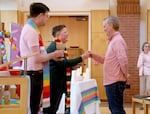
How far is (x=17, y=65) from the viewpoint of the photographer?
158 inches

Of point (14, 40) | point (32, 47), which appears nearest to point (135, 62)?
point (14, 40)

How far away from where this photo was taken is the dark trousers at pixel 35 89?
2717mm

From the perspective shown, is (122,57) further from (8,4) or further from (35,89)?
(8,4)

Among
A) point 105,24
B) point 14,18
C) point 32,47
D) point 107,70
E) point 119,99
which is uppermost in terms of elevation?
point 14,18

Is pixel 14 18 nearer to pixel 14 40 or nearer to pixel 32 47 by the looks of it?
pixel 14 40

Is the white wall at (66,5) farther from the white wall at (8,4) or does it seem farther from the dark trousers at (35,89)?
the dark trousers at (35,89)

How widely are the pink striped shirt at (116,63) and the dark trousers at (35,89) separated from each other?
34.2 inches

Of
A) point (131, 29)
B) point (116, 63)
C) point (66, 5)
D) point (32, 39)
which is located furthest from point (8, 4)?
point (32, 39)

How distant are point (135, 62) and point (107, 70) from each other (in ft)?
16.3

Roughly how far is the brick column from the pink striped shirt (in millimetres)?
4863

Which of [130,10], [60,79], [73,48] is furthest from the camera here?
[73,48]

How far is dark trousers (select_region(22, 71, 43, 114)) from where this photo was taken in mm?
2717

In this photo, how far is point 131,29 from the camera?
8.13 metres

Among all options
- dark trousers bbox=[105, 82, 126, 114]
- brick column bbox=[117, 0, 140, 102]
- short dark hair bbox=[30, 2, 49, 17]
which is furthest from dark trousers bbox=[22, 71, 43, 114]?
brick column bbox=[117, 0, 140, 102]
